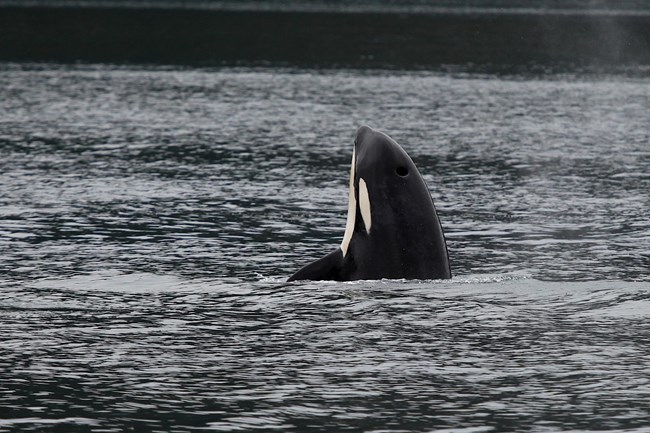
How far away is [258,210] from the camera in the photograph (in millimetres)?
21062

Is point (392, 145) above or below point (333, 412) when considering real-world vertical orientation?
above

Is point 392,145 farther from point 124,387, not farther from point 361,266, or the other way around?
point 124,387

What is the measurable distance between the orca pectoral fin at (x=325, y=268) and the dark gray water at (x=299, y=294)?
12 centimetres

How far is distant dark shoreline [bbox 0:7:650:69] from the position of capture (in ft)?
234

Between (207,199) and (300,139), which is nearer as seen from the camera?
(207,199)

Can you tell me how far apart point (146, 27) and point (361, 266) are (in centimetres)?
8300

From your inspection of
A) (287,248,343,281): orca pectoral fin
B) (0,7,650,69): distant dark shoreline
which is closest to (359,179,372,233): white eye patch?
(287,248,343,281): orca pectoral fin

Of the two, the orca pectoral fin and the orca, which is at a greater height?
the orca

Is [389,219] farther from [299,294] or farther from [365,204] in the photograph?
[299,294]

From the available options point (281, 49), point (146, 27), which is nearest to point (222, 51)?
point (281, 49)

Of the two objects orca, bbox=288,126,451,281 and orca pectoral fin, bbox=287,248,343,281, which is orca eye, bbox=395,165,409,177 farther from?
orca pectoral fin, bbox=287,248,343,281

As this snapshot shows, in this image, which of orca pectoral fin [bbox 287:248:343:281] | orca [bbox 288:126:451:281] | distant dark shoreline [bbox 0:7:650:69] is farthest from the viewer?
distant dark shoreline [bbox 0:7:650:69]

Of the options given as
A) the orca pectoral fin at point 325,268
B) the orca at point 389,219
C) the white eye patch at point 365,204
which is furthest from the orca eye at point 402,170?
the orca pectoral fin at point 325,268

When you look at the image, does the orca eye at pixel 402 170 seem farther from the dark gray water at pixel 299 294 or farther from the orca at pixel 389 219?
the dark gray water at pixel 299 294
